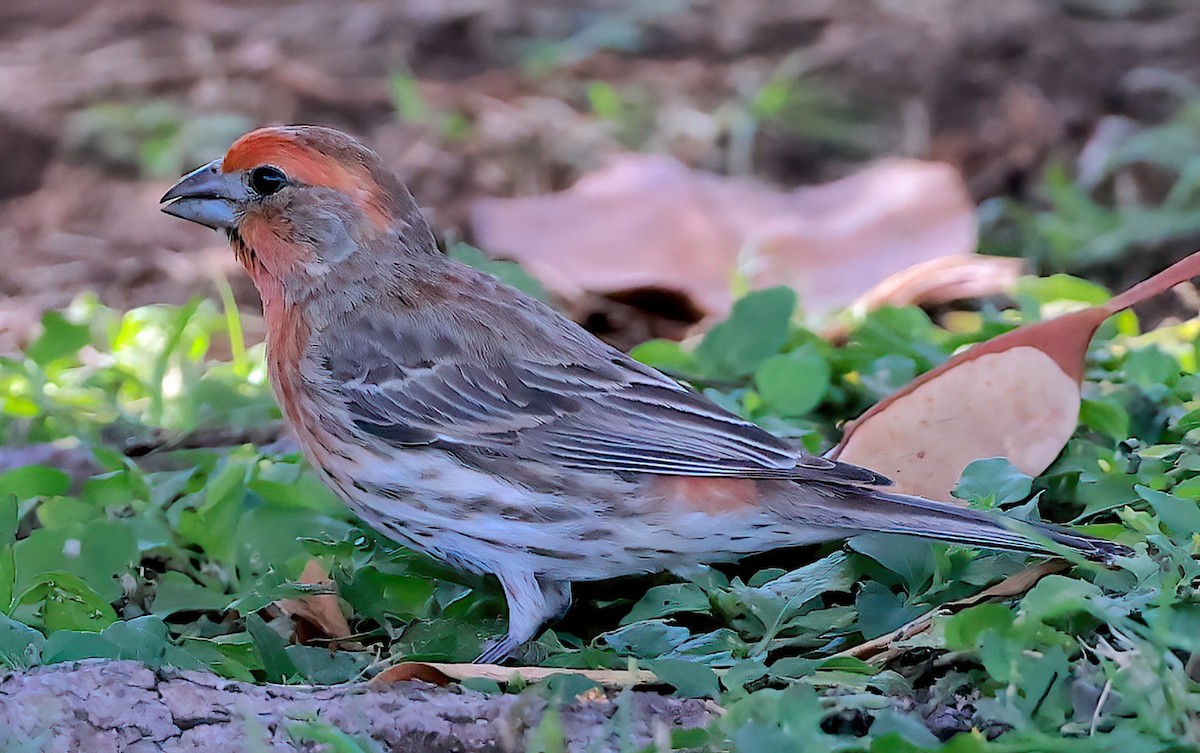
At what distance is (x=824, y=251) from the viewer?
597 centimetres

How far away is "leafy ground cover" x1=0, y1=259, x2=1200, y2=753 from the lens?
8.81 feet

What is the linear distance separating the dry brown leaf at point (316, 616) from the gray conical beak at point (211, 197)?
3.66ft

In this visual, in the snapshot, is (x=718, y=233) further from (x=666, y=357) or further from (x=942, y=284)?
(x=666, y=357)

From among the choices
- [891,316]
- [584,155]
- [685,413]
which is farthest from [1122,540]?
[584,155]

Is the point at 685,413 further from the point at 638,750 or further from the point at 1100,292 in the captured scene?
the point at 1100,292

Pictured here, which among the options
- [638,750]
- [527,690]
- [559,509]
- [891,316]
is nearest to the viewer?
[638,750]

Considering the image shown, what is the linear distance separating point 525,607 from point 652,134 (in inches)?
168

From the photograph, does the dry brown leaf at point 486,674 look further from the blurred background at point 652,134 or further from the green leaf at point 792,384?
the blurred background at point 652,134

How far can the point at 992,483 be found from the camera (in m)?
3.39

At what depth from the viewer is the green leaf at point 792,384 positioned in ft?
14.1

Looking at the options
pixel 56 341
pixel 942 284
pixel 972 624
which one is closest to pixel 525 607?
pixel 972 624

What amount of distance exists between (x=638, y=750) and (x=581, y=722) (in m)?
0.15

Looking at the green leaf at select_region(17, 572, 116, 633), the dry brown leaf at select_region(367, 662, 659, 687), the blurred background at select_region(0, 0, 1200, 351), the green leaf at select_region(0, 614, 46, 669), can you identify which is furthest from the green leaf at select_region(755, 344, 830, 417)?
the green leaf at select_region(0, 614, 46, 669)

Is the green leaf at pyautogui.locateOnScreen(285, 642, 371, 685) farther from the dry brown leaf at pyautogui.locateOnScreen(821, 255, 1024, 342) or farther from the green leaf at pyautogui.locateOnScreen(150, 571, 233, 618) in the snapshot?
the dry brown leaf at pyautogui.locateOnScreen(821, 255, 1024, 342)
